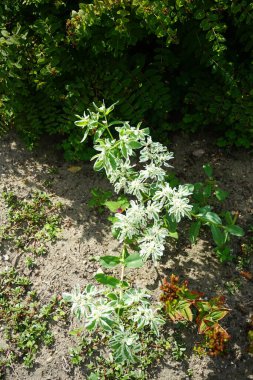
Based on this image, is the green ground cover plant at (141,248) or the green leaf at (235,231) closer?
the green ground cover plant at (141,248)

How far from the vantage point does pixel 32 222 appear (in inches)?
135

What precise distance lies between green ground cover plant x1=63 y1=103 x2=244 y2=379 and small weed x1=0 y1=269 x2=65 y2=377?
258 mm

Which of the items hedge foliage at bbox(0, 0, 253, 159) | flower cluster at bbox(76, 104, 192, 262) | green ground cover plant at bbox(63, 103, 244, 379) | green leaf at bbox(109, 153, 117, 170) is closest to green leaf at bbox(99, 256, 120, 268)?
green ground cover plant at bbox(63, 103, 244, 379)

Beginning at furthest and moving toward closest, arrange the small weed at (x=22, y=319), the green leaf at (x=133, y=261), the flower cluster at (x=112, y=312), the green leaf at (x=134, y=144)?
1. the small weed at (x=22, y=319)
2. the green leaf at (x=133, y=261)
3. the green leaf at (x=134, y=144)
4. the flower cluster at (x=112, y=312)

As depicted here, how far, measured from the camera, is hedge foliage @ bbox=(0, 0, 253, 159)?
2.66 metres

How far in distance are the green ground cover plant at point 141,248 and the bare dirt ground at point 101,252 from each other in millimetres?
Answer: 119

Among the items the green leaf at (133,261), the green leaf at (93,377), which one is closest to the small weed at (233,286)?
the green leaf at (133,261)

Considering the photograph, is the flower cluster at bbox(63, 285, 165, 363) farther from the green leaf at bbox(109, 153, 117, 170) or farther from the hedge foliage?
the hedge foliage

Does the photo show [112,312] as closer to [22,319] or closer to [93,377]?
[93,377]

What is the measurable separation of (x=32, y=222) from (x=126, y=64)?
56.3 inches

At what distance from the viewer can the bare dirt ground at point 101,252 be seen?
9.22 ft

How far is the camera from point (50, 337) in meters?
2.96

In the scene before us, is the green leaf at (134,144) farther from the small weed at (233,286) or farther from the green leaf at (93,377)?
the green leaf at (93,377)

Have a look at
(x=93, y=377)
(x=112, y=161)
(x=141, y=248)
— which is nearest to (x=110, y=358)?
(x=93, y=377)
